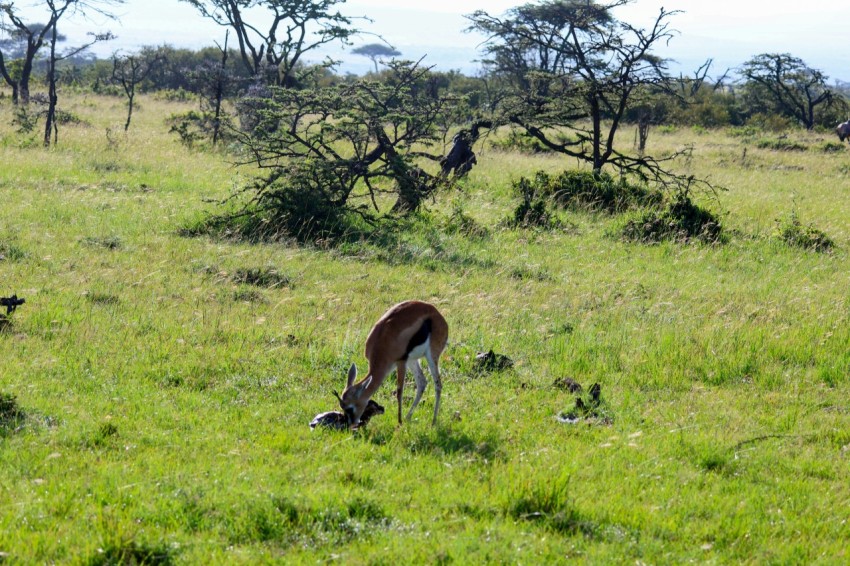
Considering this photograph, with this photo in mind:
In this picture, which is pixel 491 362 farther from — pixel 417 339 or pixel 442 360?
pixel 417 339

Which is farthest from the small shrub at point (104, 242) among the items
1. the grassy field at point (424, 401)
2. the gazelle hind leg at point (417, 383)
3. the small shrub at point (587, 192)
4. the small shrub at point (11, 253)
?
the small shrub at point (587, 192)

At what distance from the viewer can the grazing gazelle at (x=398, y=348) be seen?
21.4 ft

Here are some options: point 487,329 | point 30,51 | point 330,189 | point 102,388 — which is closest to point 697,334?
point 487,329

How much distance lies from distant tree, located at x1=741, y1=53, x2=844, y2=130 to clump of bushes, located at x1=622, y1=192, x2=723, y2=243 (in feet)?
100

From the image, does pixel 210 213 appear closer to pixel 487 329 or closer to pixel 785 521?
pixel 487 329

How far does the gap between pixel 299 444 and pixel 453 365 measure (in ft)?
8.05

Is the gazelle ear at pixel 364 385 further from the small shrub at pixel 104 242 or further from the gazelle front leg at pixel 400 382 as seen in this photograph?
the small shrub at pixel 104 242

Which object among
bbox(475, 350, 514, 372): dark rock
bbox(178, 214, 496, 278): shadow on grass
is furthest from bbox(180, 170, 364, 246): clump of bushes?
bbox(475, 350, 514, 372): dark rock

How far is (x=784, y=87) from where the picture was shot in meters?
44.4

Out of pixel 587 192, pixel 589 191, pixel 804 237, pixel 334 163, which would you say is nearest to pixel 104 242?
pixel 334 163

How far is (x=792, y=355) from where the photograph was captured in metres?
9.12

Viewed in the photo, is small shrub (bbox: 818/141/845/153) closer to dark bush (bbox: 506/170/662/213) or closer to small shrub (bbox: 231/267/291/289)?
dark bush (bbox: 506/170/662/213)

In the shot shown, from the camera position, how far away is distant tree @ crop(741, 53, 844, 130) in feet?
145

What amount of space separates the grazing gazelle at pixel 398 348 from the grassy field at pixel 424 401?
274 millimetres
